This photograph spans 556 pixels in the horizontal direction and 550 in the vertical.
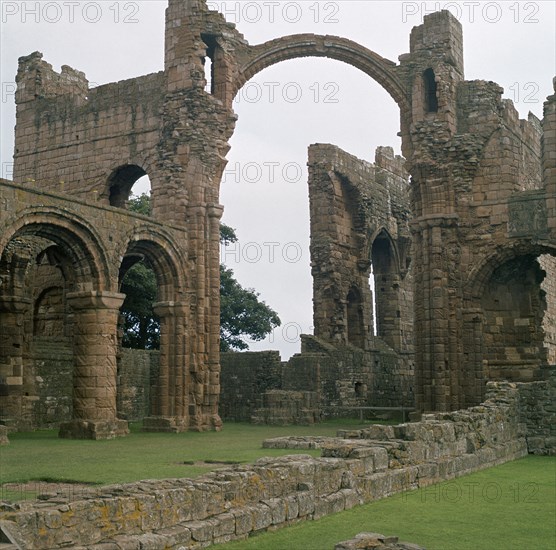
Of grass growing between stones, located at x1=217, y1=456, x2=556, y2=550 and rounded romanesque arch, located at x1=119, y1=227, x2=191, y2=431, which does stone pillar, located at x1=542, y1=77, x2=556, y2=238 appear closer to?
rounded romanesque arch, located at x1=119, y1=227, x2=191, y2=431

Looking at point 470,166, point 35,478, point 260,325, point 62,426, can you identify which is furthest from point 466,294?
point 260,325

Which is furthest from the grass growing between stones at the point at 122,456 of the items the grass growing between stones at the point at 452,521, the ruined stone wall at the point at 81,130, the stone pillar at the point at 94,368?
the ruined stone wall at the point at 81,130

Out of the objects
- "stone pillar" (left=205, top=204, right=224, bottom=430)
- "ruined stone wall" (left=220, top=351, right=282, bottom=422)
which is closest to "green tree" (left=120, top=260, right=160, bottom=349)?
"ruined stone wall" (left=220, top=351, right=282, bottom=422)

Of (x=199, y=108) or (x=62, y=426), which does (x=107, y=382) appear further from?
(x=199, y=108)

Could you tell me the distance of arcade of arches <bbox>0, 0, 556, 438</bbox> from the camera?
18078 mm

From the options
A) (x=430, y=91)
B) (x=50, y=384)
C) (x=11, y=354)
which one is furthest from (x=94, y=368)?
(x=430, y=91)

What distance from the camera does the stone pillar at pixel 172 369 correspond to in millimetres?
19516

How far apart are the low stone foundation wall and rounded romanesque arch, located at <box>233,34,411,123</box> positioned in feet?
40.2

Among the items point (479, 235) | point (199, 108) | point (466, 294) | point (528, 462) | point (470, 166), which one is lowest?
point (528, 462)

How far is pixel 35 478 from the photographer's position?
930 centimetres

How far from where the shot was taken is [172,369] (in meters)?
19.8

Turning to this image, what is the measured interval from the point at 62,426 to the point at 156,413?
126 inches

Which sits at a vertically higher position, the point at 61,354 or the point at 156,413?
the point at 61,354

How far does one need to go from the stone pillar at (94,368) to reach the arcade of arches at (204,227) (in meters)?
0.04
